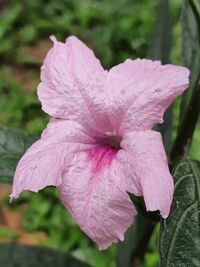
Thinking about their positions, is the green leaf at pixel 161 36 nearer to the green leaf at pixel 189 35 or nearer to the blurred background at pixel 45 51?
the green leaf at pixel 189 35

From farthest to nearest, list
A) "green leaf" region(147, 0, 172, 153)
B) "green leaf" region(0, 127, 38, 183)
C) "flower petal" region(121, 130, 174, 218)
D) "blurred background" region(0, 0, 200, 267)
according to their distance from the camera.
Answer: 1. "blurred background" region(0, 0, 200, 267)
2. "green leaf" region(147, 0, 172, 153)
3. "green leaf" region(0, 127, 38, 183)
4. "flower petal" region(121, 130, 174, 218)

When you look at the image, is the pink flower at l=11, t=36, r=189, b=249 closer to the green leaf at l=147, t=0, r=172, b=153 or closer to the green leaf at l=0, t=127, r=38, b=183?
the green leaf at l=0, t=127, r=38, b=183

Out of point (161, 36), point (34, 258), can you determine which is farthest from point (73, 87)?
point (34, 258)

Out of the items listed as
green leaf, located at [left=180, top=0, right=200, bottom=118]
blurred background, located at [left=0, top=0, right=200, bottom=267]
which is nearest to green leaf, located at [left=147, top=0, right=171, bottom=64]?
green leaf, located at [left=180, top=0, right=200, bottom=118]

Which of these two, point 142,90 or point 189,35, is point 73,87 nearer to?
point 142,90

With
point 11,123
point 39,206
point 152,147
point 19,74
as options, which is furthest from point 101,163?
point 19,74

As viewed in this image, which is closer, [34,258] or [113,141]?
[113,141]

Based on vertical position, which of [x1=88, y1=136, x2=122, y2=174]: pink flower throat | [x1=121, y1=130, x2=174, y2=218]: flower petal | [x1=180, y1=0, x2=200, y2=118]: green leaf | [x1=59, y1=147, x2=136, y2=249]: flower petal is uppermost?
[x1=180, y1=0, x2=200, y2=118]: green leaf
